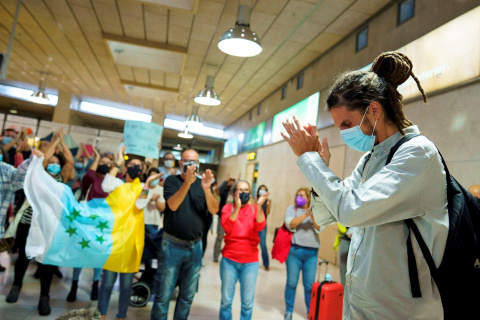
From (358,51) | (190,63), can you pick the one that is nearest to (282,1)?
(358,51)

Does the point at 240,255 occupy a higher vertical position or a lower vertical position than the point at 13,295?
higher

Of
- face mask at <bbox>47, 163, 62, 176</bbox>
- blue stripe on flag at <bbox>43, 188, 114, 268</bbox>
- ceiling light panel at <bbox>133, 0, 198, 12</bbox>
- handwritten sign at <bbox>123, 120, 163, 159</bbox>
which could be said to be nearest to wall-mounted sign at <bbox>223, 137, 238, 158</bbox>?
ceiling light panel at <bbox>133, 0, 198, 12</bbox>

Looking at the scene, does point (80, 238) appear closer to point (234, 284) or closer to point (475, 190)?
point (234, 284)

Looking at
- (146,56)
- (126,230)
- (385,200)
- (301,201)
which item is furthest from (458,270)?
(146,56)

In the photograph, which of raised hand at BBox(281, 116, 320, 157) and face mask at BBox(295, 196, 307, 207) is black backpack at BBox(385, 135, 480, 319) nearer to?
raised hand at BBox(281, 116, 320, 157)

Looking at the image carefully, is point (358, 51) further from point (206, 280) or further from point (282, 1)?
point (206, 280)

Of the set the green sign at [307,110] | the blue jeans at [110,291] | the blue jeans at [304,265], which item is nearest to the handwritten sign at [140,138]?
the blue jeans at [110,291]

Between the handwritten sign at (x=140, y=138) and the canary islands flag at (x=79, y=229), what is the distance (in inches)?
33.4

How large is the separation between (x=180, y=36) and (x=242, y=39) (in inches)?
174

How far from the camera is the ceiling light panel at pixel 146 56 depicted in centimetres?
867

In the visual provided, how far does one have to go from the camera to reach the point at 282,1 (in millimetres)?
6141

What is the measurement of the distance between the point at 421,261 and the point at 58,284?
179 inches

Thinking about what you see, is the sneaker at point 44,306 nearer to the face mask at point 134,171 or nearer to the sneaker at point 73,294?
the sneaker at point 73,294

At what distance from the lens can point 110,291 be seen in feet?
10.7
